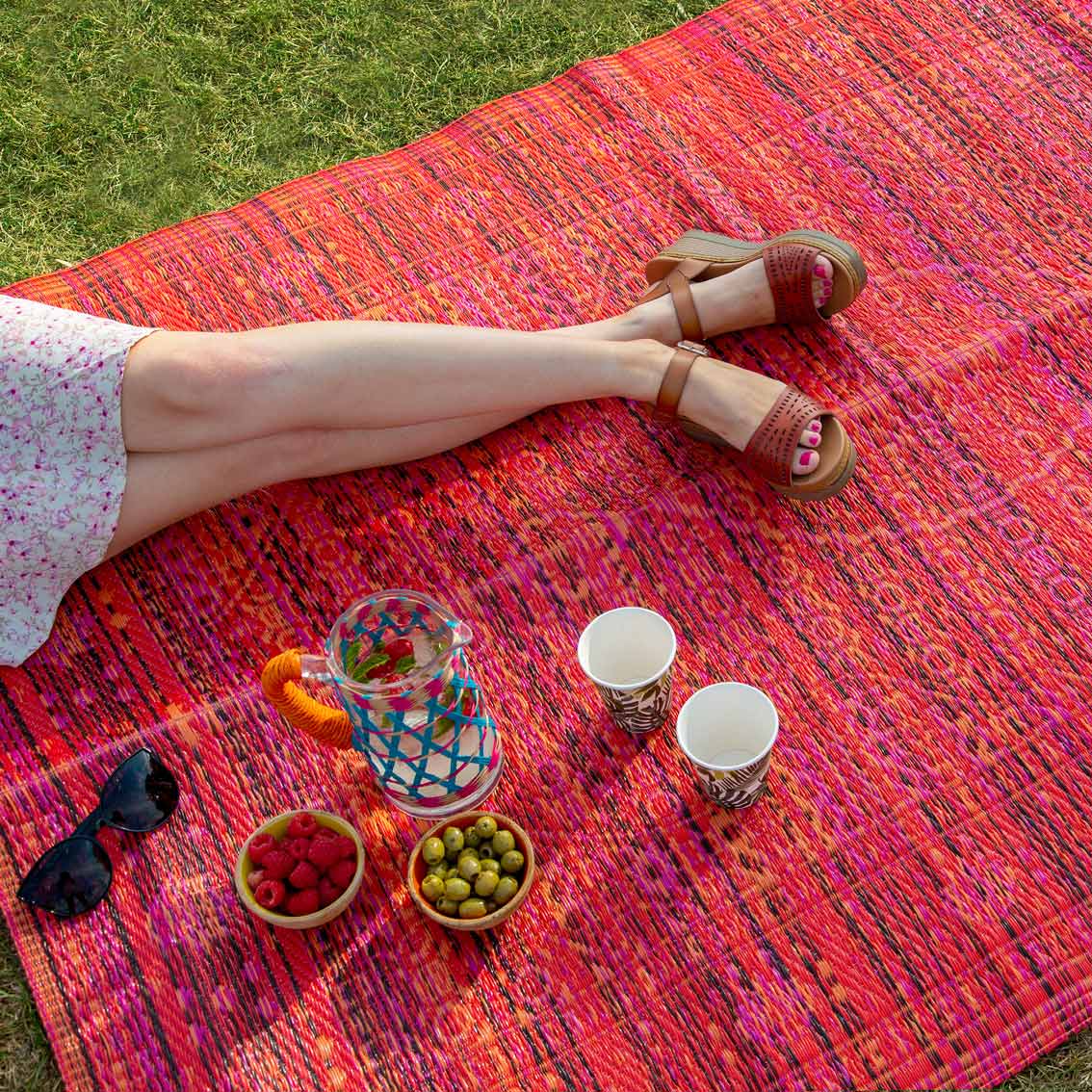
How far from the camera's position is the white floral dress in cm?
173

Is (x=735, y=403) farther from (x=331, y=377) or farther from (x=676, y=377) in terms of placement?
(x=331, y=377)

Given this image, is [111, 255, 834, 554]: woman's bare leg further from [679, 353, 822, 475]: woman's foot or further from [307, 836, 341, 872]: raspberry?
[307, 836, 341, 872]: raspberry

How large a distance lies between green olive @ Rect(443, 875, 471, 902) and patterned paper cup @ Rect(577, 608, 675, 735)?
0.32 m

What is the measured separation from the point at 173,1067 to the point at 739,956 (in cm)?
77

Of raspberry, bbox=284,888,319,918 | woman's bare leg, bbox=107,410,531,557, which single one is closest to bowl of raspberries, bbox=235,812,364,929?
raspberry, bbox=284,888,319,918

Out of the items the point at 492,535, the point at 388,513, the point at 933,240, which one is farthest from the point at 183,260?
the point at 933,240

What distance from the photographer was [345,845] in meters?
1.66

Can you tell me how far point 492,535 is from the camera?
2.03 meters

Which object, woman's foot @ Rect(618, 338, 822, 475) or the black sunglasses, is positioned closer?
the black sunglasses

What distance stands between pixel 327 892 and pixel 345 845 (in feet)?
0.22

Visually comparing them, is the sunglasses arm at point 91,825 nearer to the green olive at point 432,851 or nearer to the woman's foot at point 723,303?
the green olive at point 432,851

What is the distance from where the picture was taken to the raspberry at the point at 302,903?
64.2 inches

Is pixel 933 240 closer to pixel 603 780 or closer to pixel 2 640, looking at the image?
pixel 603 780

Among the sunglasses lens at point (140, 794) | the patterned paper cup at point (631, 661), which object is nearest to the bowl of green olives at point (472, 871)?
the patterned paper cup at point (631, 661)
